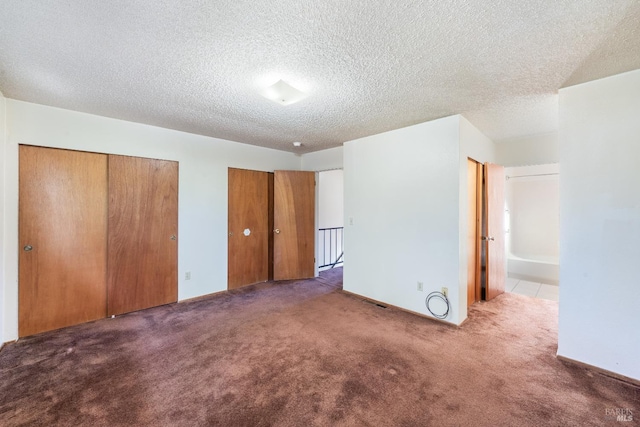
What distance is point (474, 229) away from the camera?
3480mm

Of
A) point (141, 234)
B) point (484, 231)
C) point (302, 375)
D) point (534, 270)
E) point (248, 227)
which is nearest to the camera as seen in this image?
point (302, 375)

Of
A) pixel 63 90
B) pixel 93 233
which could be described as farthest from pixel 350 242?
pixel 63 90

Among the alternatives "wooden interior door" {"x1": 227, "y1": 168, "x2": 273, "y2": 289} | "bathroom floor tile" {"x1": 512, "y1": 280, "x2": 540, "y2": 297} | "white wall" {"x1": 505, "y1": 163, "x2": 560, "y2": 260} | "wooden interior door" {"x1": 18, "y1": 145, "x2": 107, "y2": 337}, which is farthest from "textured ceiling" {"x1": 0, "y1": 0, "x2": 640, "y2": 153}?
"white wall" {"x1": 505, "y1": 163, "x2": 560, "y2": 260}

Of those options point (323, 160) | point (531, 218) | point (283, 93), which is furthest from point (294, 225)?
point (531, 218)

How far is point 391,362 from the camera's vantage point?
7.09ft

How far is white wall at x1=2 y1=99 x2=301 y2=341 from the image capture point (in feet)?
8.13

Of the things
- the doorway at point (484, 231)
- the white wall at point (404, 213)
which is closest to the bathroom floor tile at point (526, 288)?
the doorway at point (484, 231)

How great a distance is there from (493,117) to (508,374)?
2608mm

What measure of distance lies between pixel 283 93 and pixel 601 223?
2.80 m

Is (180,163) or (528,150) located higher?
(528,150)

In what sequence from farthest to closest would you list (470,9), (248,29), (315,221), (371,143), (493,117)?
(315,221)
(371,143)
(493,117)
(248,29)
(470,9)

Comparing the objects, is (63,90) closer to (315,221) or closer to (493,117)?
(315,221)

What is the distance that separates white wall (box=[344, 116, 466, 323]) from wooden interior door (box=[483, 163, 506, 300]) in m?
1.11

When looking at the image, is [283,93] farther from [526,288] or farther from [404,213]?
[526,288]
